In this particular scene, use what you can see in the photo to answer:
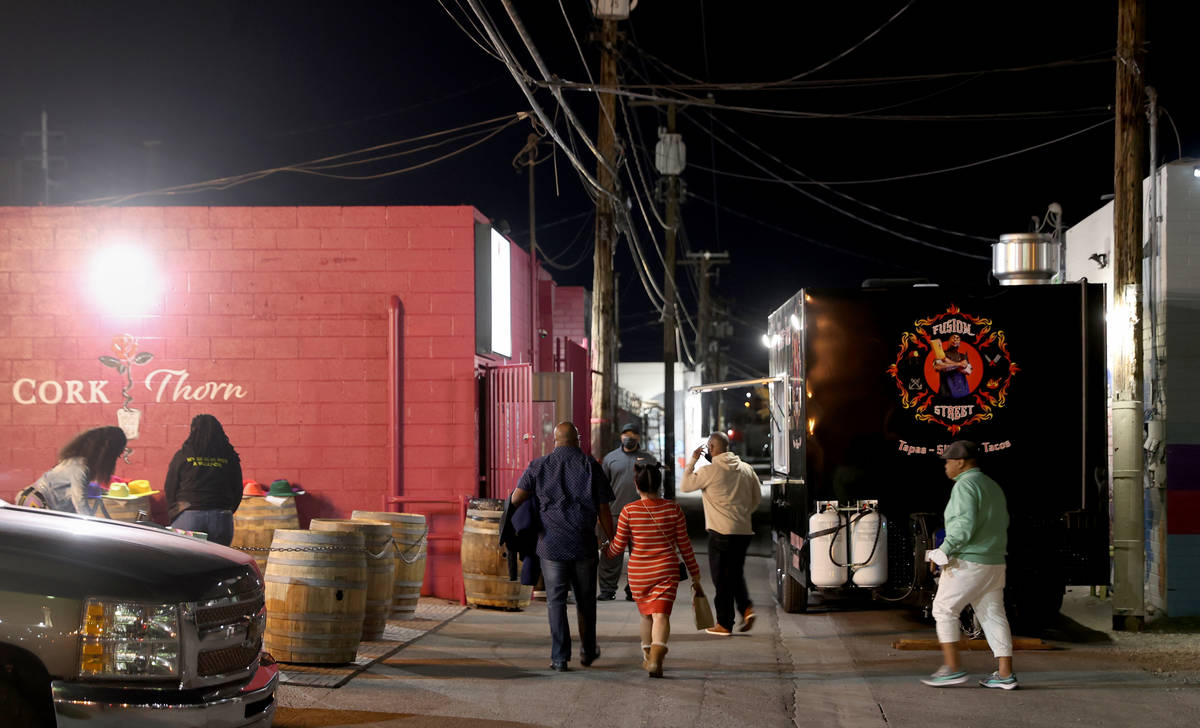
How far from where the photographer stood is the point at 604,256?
19.1 meters

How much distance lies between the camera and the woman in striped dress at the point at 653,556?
30.0 ft

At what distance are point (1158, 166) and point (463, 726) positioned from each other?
33.5 ft

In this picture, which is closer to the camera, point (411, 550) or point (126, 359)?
point (411, 550)

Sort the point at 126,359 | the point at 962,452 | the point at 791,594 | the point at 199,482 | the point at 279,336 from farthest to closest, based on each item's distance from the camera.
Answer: the point at 279,336 → the point at 126,359 → the point at 791,594 → the point at 199,482 → the point at 962,452

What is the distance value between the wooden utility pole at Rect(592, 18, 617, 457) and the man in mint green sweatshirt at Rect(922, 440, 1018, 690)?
Answer: 1032cm

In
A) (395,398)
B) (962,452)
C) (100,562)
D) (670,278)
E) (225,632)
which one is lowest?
(225,632)

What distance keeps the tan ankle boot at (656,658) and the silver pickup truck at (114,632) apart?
3.76 m

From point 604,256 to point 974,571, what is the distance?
11265mm

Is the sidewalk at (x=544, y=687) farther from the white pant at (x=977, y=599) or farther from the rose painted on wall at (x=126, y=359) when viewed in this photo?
the rose painted on wall at (x=126, y=359)

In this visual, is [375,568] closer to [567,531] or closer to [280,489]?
[567,531]

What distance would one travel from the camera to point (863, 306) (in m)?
11.7

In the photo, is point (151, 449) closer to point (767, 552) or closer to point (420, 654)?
point (420, 654)

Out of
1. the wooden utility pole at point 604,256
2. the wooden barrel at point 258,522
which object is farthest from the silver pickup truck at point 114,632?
the wooden utility pole at point 604,256

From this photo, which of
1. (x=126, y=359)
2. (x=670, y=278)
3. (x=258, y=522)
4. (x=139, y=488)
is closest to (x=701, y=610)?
(x=258, y=522)
